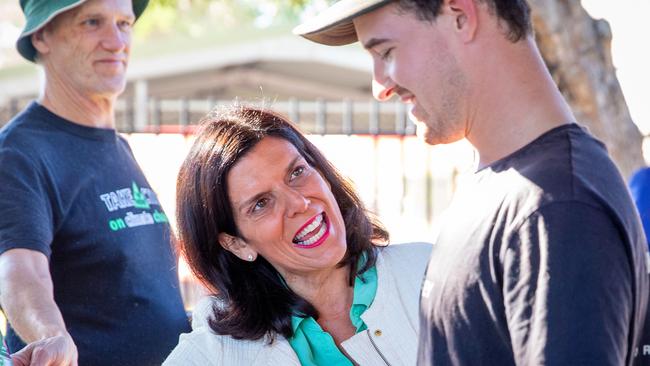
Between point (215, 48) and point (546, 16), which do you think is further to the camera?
point (215, 48)

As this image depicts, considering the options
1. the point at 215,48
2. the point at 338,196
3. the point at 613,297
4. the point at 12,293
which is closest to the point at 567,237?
the point at 613,297

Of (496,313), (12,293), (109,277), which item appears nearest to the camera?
(496,313)

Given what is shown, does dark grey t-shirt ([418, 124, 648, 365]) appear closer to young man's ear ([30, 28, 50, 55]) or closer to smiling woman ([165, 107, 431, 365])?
smiling woman ([165, 107, 431, 365])

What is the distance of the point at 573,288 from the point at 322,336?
4.70ft

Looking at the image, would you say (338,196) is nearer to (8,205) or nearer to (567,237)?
(8,205)

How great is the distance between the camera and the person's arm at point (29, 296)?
2.71m

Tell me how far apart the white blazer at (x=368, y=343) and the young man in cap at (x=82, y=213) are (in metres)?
0.41

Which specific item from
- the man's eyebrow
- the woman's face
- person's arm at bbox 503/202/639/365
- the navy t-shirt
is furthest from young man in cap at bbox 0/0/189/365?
person's arm at bbox 503/202/639/365

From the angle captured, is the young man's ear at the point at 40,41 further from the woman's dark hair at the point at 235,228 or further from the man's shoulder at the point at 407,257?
the man's shoulder at the point at 407,257

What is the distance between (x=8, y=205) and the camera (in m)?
2.95

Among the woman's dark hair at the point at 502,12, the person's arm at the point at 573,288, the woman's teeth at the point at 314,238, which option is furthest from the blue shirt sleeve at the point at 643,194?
the person's arm at the point at 573,288

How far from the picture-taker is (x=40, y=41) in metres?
3.51

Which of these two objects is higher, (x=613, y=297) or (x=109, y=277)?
(x=613, y=297)

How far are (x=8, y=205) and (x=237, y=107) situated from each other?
2.55ft
